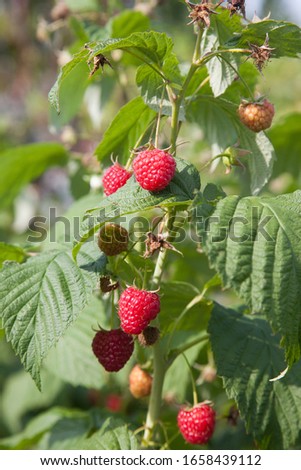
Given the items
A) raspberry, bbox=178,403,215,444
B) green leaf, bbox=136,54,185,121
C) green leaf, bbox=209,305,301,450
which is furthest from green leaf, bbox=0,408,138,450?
green leaf, bbox=136,54,185,121

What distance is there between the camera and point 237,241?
1.02 m

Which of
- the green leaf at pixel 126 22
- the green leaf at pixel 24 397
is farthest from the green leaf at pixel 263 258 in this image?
the green leaf at pixel 24 397

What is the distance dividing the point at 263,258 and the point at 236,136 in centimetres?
49

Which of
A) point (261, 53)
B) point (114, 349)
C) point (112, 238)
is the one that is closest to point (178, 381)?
point (114, 349)

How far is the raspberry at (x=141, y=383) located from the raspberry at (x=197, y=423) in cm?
10

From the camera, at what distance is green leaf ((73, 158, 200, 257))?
1.05 m

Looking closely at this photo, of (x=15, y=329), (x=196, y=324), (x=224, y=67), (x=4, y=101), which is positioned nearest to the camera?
(x=15, y=329)

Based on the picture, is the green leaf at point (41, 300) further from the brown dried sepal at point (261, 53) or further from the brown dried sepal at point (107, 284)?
the brown dried sepal at point (261, 53)

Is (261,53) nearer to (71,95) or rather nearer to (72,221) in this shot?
(72,221)

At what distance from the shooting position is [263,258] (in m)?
1.01

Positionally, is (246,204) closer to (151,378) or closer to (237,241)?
(237,241)

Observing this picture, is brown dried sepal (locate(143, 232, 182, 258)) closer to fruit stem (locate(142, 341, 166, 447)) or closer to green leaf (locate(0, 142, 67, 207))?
fruit stem (locate(142, 341, 166, 447))
